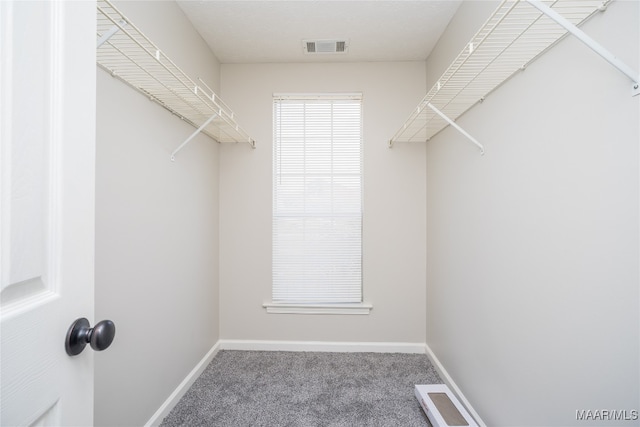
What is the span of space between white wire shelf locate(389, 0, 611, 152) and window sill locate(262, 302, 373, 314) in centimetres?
160

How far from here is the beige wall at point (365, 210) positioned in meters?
2.34

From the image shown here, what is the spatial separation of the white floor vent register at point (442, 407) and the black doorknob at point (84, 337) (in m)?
1.62

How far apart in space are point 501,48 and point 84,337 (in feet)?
5.43

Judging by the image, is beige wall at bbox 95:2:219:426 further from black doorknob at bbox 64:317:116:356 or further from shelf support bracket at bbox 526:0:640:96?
shelf support bracket at bbox 526:0:640:96

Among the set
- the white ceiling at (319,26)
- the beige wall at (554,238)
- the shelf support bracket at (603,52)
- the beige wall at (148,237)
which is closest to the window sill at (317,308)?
the beige wall at (148,237)

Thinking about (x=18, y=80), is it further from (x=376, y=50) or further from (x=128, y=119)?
(x=376, y=50)

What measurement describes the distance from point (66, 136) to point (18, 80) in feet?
0.36

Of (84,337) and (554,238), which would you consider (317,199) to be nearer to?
(554,238)

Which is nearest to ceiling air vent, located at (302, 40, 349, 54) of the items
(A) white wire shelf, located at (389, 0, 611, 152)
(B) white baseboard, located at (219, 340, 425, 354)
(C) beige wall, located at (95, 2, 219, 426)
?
(C) beige wall, located at (95, 2, 219, 426)

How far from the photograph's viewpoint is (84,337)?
21.0 inches

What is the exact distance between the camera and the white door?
42cm

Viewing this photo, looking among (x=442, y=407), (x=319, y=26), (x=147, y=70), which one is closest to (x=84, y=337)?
(x=147, y=70)

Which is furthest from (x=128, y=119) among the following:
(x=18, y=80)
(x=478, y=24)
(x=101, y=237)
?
(x=478, y=24)

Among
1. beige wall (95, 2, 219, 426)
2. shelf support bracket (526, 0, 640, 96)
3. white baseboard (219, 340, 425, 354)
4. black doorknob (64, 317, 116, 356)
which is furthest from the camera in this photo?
white baseboard (219, 340, 425, 354)
